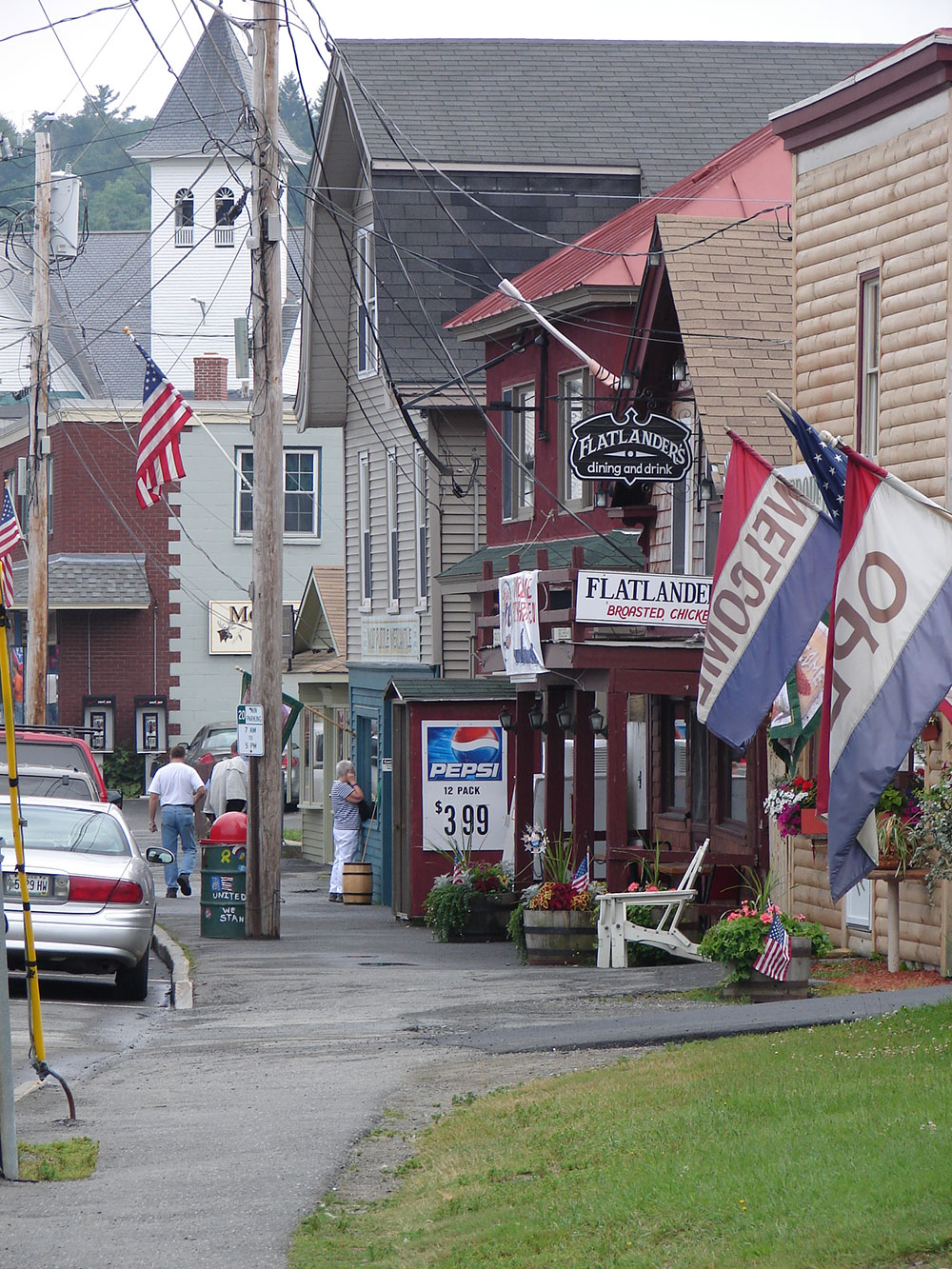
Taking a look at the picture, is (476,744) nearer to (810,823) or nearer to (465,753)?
(465,753)

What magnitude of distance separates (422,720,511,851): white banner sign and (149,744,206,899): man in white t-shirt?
4133 millimetres

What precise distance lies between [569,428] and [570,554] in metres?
1.56

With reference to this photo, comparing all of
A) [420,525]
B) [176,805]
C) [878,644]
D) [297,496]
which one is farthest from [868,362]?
[297,496]

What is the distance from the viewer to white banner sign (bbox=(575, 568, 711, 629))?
16578 millimetres

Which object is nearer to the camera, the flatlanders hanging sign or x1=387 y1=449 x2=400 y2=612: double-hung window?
the flatlanders hanging sign

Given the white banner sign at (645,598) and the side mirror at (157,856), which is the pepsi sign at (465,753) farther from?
the white banner sign at (645,598)

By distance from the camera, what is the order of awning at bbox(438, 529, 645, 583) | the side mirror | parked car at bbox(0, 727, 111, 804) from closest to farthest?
the side mirror, parked car at bbox(0, 727, 111, 804), awning at bbox(438, 529, 645, 583)

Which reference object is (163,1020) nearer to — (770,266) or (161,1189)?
(161,1189)

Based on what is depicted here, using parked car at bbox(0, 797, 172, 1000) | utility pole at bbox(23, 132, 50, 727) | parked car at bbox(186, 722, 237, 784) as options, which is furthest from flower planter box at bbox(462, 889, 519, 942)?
parked car at bbox(186, 722, 237, 784)

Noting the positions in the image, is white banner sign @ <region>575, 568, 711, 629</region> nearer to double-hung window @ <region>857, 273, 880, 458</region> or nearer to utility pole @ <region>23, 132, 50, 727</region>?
double-hung window @ <region>857, 273, 880, 458</region>

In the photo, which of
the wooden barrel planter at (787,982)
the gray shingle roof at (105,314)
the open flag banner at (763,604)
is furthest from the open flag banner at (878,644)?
the gray shingle roof at (105,314)

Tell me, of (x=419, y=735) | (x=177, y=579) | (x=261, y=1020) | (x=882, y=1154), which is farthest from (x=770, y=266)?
(x=177, y=579)

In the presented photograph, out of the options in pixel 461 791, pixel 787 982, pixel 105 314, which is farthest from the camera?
pixel 105 314

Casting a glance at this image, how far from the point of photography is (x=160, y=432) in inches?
893
